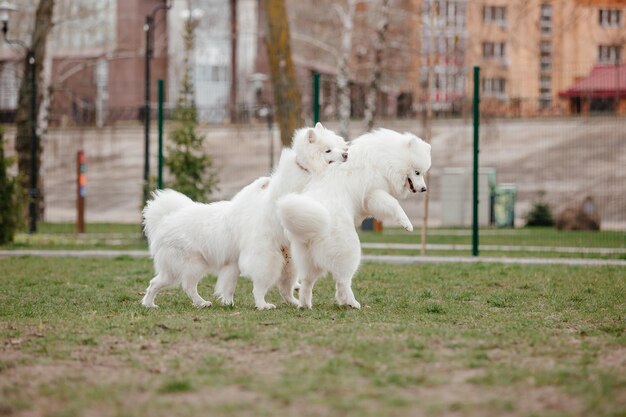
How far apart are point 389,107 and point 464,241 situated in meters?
13.6

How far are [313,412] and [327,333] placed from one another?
7.51 feet

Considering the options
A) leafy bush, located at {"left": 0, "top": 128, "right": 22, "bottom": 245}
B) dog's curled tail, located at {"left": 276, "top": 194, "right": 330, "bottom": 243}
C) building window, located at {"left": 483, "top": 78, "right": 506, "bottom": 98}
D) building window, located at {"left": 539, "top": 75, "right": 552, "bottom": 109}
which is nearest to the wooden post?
leafy bush, located at {"left": 0, "top": 128, "right": 22, "bottom": 245}

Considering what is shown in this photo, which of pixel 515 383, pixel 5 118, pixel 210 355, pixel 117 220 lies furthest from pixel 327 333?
pixel 5 118

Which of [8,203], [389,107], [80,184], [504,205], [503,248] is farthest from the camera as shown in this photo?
[389,107]

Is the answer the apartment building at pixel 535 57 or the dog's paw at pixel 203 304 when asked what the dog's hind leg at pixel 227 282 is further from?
the apartment building at pixel 535 57

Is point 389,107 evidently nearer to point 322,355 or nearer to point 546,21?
point 546,21

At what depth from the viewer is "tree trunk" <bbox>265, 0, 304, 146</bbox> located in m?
20.4

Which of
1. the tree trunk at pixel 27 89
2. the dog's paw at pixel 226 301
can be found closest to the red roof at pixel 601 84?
the tree trunk at pixel 27 89

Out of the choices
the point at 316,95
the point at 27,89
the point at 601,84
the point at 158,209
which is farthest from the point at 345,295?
the point at 601,84

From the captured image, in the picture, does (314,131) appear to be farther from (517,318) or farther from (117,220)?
(117,220)

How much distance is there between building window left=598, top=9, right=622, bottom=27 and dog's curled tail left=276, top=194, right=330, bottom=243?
90.3 feet

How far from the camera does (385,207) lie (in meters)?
8.77

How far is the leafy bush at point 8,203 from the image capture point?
18.0m

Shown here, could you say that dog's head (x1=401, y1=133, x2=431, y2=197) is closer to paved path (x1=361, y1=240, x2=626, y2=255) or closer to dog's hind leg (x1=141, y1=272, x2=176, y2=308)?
dog's hind leg (x1=141, y1=272, x2=176, y2=308)
